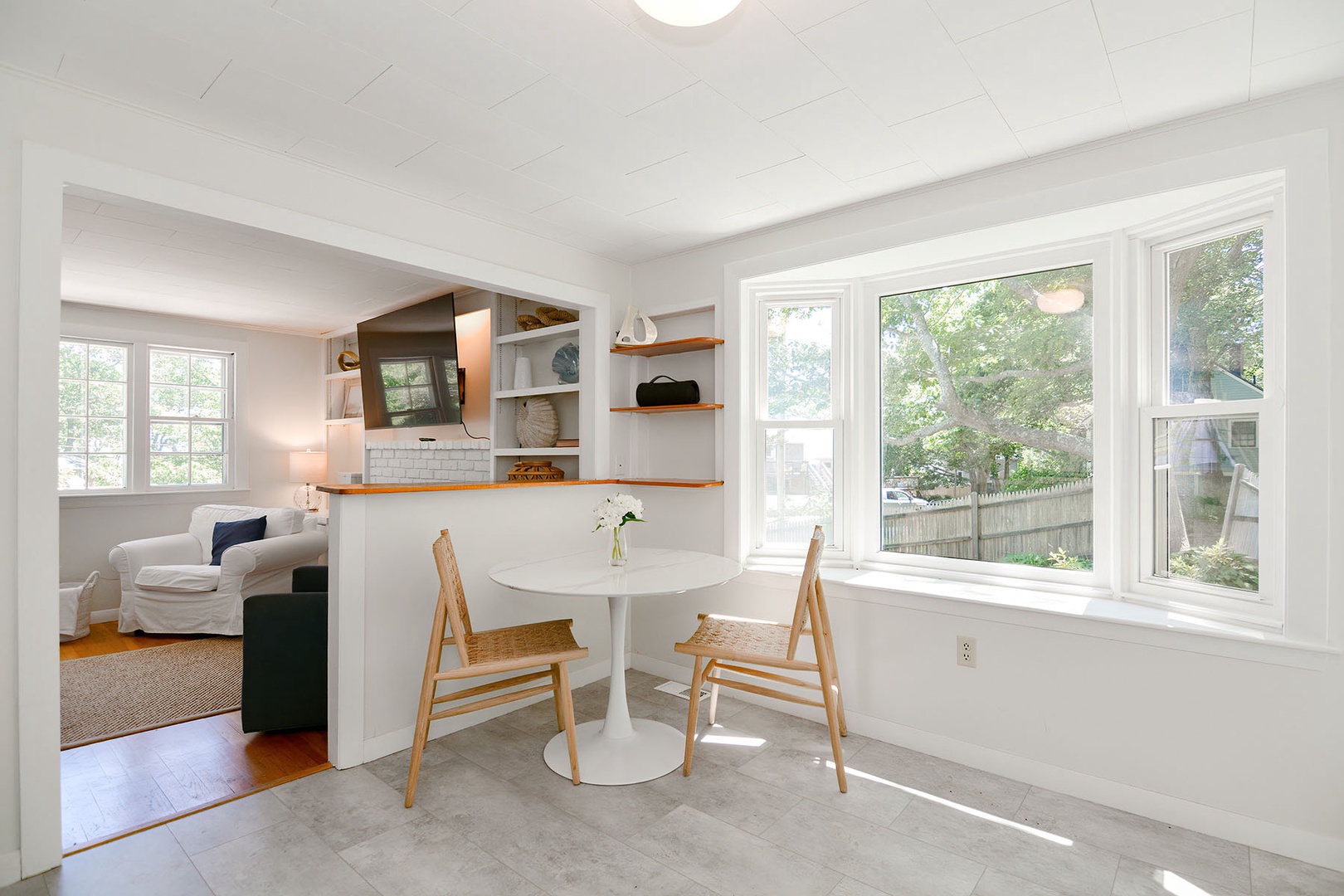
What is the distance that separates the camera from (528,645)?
2.71 m

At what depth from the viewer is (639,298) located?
4082mm

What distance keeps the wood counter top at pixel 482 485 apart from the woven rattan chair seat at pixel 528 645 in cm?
68

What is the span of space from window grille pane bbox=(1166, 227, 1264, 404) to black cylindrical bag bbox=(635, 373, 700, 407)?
→ 2124 millimetres

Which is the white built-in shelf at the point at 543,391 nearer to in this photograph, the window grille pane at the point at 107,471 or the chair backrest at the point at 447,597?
the chair backrest at the point at 447,597

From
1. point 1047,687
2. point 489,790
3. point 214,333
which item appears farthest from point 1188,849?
point 214,333

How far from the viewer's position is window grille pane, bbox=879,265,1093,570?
2934 millimetres

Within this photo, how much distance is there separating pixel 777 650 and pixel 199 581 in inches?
160

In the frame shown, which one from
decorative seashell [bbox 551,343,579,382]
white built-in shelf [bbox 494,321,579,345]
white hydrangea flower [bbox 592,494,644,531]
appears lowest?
white hydrangea flower [bbox 592,494,644,531]

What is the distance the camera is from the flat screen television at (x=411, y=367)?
4.74 metres

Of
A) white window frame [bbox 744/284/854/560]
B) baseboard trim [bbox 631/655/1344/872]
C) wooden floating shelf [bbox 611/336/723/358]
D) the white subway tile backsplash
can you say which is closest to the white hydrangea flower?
white window frame [bbox 744/284/854/560]

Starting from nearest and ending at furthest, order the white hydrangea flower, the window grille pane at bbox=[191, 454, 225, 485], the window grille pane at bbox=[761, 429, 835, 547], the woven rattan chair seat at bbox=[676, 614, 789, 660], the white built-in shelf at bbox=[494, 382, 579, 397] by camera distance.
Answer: the woven rattan chair seat at bbox=[676, 614, 789, 660], the white hydrangea flower, the window grille pane at bbox=[761, 429, 835, 547], the white built-in shelf at bbox=[494, 382, 579, 397], the window grille pane at bbox=[191, 454, 225, 485]

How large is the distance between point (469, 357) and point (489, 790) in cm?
312

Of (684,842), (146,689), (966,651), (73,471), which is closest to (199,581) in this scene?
(146,689)

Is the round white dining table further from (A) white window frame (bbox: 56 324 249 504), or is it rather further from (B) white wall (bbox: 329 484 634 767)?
(A) white window frame (bbox: 56 324 249 504)
